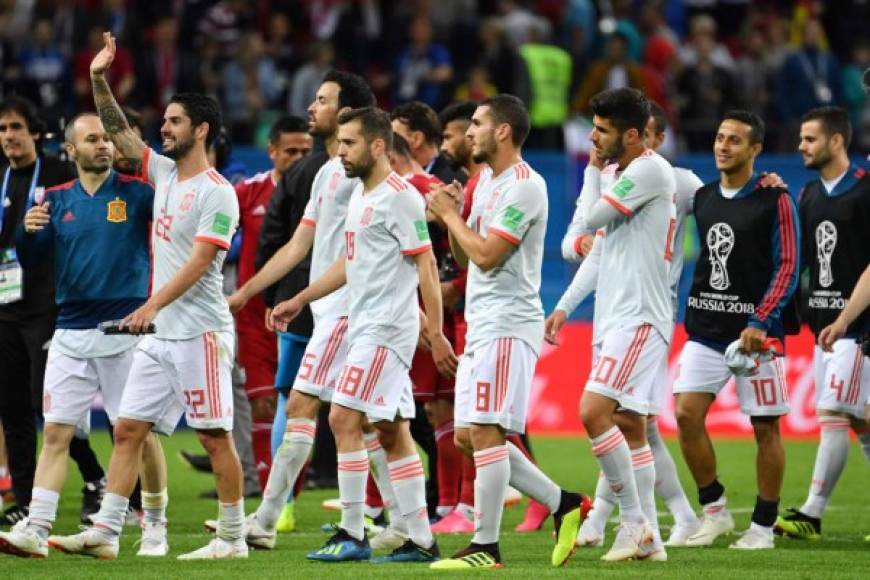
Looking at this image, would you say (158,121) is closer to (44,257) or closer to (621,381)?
(44,257)

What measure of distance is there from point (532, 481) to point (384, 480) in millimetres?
1493

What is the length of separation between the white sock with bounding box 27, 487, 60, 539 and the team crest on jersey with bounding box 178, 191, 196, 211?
67.2 inches

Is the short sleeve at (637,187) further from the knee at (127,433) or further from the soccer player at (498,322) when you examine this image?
the knee at (127,433)

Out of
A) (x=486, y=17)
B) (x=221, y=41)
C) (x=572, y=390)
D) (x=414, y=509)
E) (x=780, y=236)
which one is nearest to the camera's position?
(x=414, y=509)

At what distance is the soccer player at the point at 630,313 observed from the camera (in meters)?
9.16

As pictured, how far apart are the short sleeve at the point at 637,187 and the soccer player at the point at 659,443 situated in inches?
20.6

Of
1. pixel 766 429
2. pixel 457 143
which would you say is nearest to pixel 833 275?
pixel 766 429

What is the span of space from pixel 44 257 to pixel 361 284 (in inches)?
123

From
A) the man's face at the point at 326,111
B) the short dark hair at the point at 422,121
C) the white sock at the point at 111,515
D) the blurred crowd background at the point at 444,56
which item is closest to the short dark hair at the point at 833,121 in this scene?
the short dark hair at the point at 422,121

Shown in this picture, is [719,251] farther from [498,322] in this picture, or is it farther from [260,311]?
[260,311]

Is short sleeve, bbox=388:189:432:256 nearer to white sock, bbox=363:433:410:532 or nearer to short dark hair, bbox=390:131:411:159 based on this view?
white sock, bbox=363:433:410:532

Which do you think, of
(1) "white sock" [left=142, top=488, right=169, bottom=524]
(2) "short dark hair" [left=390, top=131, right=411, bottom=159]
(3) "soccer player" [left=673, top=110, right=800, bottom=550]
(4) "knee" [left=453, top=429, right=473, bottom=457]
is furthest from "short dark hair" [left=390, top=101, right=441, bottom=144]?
(1) "white sock" [left=142, top=488, right=169, bottom=524]

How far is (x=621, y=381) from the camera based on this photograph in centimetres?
916

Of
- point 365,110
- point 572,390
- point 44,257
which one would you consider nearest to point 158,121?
point 572,390
